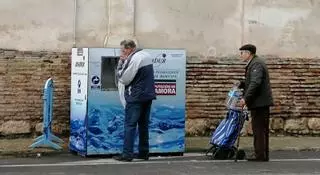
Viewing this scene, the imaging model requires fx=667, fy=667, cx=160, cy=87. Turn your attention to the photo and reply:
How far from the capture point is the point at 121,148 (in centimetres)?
1030

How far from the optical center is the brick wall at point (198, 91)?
12227 mm

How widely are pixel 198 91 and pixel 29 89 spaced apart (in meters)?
3.33

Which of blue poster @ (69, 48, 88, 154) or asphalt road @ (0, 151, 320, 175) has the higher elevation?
blue poster @ (69, 48, 88, 154)

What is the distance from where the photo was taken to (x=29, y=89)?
12.3 metres

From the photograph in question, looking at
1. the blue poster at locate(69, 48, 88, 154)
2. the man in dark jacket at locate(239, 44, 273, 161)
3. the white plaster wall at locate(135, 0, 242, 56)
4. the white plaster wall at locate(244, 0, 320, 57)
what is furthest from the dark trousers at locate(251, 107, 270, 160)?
the white plaster wall at locate(244, 0, 320, 57)

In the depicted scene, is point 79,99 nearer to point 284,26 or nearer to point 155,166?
point 155,166

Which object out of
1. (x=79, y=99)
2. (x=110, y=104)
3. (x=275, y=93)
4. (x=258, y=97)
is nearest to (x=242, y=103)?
(x=258, y=97)

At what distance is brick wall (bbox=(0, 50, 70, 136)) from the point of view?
12.2 meters

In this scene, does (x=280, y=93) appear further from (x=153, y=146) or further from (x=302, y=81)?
(x=153, y=146)

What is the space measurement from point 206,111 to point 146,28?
2.05m

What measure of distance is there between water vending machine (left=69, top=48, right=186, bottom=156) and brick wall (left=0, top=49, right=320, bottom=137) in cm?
198

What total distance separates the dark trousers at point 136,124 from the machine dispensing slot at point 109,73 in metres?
0.50

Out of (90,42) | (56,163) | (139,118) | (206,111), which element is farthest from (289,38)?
(56,163)

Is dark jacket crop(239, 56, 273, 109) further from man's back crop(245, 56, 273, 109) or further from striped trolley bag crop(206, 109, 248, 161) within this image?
striped trolley bag crop(206, 109, 248, 161)
